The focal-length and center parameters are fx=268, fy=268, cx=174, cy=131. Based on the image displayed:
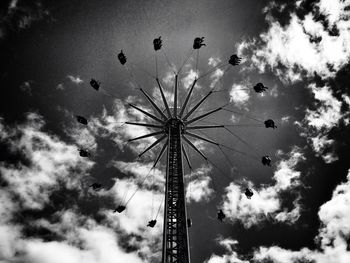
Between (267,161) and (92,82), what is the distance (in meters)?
17.5

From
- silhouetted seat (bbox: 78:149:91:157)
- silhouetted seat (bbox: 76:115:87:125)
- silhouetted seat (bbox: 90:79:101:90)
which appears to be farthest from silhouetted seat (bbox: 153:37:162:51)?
silhouetted seat (bbox: 78:149:91:157)

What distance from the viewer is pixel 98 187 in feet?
83.6

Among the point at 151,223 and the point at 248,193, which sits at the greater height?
the point at 248,193

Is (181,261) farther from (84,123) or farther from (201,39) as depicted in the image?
(201,39)

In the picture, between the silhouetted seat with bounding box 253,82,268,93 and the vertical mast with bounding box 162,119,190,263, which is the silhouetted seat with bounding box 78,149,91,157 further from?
the silhouetted seat with bounding box 253,82,268,93

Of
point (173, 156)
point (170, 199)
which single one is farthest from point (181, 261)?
point (173, 156)

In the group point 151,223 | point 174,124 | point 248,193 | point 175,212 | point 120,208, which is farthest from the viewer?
point 248,193

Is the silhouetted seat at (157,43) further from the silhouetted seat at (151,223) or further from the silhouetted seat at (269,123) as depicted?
the silhouetted seat at (151,223)

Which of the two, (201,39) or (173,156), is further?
(201,39)

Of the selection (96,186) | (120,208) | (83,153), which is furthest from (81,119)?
(120,208)

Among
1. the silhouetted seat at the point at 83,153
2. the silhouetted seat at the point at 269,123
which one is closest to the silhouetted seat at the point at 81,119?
the silhouetted seat at the point at 83,153

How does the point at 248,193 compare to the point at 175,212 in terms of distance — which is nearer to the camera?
the point at 175,212

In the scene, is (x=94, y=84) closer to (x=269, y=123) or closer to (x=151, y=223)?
(x=151, y=223)

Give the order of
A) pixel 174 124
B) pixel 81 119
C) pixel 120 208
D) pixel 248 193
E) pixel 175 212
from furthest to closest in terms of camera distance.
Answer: pixel 81 119
pixel 248 193
pixel 120 208
pixel 174 124
pixel 175 212
